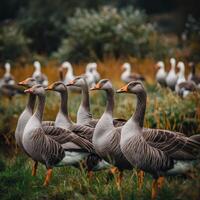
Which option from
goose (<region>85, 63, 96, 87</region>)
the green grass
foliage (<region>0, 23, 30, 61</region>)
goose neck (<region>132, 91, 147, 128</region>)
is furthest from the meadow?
foliage (<region>0, 23, 30, 61</region>)

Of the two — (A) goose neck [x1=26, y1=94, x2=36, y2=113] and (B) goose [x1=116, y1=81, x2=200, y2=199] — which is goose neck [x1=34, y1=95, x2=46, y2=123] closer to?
(A) goose neck [x1=26, y1=94, x2=36, y2=113]

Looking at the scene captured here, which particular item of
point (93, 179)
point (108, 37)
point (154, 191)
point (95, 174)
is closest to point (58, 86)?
point (95, 174)

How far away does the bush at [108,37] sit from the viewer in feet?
85.4

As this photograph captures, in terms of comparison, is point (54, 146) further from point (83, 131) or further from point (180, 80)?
point (180, 80)

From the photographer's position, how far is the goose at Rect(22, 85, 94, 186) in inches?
364

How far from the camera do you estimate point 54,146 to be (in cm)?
926

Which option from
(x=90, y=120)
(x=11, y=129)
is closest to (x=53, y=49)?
(x=11, y=129)

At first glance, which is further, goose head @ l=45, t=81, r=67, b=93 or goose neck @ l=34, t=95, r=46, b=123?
goose head @ l=45, t=81, r=67, b=93

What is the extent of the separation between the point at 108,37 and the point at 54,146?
56.8ft

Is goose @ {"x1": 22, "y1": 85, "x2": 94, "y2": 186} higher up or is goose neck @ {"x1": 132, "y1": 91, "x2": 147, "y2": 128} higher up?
goose neck @ {"x1": 132, "y1": 91, "x2": 147, "y2": 128}

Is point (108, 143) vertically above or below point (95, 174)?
above

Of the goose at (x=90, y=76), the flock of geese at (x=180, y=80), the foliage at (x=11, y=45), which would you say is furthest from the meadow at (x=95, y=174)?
the foliage at (x=11, y=45)

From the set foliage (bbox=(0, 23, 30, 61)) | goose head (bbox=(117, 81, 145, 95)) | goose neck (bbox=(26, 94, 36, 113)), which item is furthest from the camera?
foliage (bbox=(0, 23, 30, 61))

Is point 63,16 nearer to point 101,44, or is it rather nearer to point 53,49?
point 53,49
